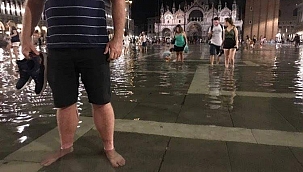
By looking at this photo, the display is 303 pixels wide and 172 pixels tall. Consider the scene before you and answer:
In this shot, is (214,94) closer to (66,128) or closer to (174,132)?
(174,132)

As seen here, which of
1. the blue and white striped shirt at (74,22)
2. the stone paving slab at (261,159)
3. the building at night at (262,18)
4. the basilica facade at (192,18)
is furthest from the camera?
the basilica facade at (192,18)

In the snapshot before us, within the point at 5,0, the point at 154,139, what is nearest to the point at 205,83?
the point at 154,139

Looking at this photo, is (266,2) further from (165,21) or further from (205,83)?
(205,83)

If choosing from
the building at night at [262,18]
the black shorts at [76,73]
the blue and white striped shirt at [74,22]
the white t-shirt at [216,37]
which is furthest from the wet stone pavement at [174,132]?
the building at night at [262,18]

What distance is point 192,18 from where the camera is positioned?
98.6m

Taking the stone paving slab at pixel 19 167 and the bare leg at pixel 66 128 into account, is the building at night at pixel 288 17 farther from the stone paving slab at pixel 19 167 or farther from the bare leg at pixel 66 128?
the stone paving slab at pixel 19 167

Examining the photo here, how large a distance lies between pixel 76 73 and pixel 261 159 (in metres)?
1.93

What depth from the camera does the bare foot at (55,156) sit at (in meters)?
2.80

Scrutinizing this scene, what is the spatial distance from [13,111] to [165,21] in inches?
3768

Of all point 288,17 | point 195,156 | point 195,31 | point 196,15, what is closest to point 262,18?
point 288,17

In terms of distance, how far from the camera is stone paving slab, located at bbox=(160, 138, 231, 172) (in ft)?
8.89

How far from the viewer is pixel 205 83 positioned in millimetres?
7559

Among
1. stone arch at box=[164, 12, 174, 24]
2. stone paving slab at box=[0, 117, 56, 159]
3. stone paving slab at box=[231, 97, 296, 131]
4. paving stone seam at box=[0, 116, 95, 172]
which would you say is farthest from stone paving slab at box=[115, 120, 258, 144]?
stone arch at box=[164, 12, 174, 24]

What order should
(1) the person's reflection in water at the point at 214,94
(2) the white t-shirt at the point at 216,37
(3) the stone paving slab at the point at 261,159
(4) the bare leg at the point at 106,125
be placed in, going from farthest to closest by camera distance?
(2) the white t-shirt at the point at 216,37 < (1) the person's reflection in water at the point at 214,94 < (4) the bare leg at the point at 106,125 < (3) the stone paving slab at the point at 261,159
